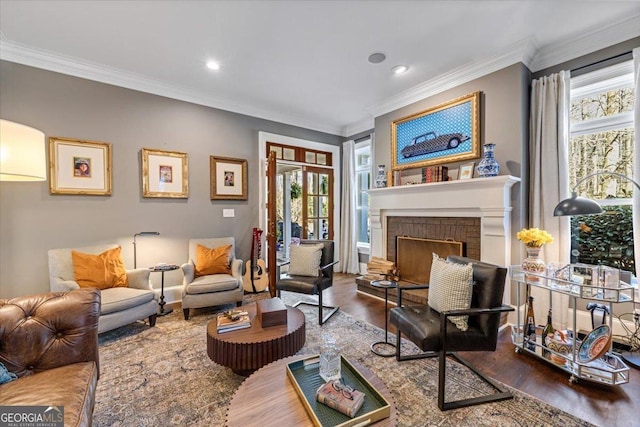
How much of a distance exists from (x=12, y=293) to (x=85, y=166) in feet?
4.95

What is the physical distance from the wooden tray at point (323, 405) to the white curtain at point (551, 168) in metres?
2.62

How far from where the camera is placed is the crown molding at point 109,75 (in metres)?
2.83

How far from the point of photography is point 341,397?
121 cm

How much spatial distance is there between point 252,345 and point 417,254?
2704 mm

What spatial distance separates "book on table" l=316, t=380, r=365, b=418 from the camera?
1.15 metres

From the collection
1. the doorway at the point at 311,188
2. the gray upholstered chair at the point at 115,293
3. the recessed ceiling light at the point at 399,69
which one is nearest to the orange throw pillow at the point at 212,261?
the gray upholstered chair at the point at 115,293

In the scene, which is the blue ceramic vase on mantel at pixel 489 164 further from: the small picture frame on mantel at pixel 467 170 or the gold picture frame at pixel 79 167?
the gold picture frame at pixel 79 167

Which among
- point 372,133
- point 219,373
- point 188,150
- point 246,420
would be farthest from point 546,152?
point 188,150

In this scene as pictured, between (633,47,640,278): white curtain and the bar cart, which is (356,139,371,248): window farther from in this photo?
(633,47,640,278): white curtain

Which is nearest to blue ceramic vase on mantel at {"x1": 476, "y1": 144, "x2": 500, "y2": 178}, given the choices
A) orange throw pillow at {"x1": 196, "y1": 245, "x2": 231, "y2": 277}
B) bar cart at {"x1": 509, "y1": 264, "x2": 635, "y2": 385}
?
bar cart at {"x1": 509, "y1": 264, "x2": 635, "y2": 385}

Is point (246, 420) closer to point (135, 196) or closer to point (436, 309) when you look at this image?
point (436, 309)

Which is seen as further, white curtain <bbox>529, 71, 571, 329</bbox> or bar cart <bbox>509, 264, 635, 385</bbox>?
white curtain <bbox>529, 71, 571, 329</bbox>

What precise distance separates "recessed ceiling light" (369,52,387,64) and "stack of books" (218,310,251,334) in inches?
114

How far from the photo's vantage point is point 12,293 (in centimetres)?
288
